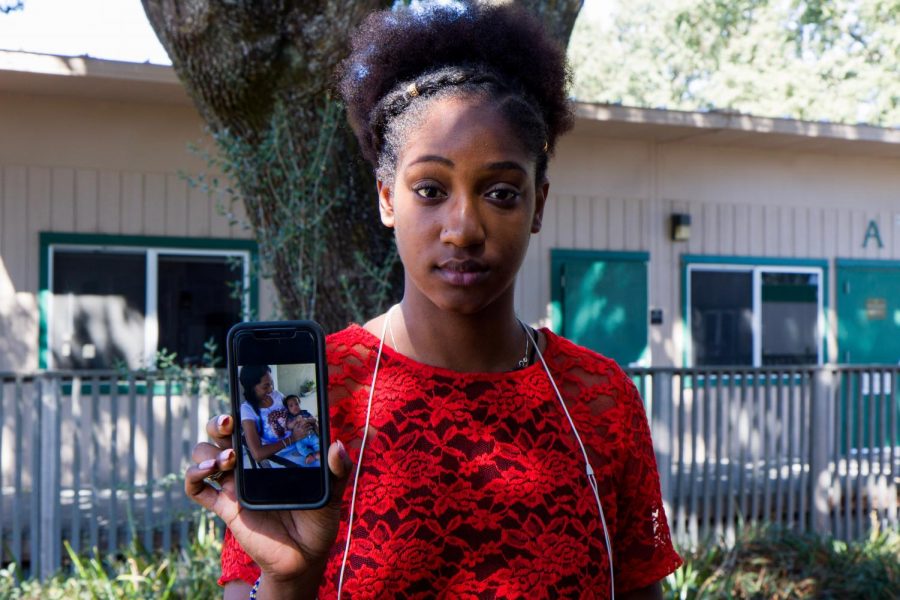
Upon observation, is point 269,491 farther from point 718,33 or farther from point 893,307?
point 718,33

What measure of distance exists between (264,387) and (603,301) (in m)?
9.45

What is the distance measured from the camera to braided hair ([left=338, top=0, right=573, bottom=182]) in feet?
6.03

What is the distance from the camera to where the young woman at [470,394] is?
1709 millimetres

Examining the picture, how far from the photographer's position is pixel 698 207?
11.5m

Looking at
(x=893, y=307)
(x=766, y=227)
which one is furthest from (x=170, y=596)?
(x=893, y=307)

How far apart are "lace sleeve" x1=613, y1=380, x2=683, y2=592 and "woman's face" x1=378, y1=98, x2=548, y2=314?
0.39m

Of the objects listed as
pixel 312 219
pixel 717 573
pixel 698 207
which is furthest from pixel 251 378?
pixel 698 207

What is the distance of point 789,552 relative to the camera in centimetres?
688

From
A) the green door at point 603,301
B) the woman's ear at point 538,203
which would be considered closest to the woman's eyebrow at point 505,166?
the woman's ear at point 538,203

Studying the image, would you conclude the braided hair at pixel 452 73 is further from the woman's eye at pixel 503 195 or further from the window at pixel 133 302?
the window at pixel 133 302

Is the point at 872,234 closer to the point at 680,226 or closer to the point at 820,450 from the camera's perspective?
the point at 680,226

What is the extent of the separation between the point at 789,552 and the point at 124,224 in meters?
5.95

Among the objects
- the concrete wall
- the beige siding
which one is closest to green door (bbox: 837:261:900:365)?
the concrete wall

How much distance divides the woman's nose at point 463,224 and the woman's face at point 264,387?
40 centimetres
